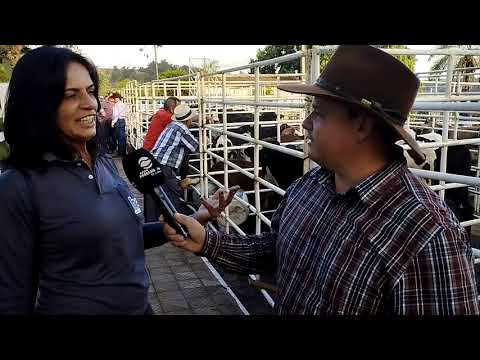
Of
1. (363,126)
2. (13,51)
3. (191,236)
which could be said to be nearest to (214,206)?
(191,236)

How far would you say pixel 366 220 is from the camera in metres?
1.25

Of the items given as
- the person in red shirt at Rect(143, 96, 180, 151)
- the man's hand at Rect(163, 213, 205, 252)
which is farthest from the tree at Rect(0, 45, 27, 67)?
the person in red shirt at Rect(143, 96, 180, 151)

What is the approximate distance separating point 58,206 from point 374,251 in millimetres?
1002

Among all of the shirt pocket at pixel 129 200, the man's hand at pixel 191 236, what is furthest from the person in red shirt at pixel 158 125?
the man's hand at pixel 191 236

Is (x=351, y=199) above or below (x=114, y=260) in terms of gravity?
above

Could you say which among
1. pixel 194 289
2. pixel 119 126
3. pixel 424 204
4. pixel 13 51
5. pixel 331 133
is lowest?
pixel 194 289

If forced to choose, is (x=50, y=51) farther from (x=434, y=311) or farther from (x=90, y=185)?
(x=434, y=311)

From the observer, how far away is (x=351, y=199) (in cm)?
133

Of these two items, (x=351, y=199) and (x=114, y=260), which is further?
(x=114, y=260)

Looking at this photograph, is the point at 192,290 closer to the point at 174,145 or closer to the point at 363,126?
the point at 174,145

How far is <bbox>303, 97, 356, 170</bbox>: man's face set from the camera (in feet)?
4.40

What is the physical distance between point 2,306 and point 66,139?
0.58 m

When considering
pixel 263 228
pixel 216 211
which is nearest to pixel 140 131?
pixel 263 228

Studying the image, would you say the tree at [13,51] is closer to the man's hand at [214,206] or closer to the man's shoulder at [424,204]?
the man's hand at [214,206]
